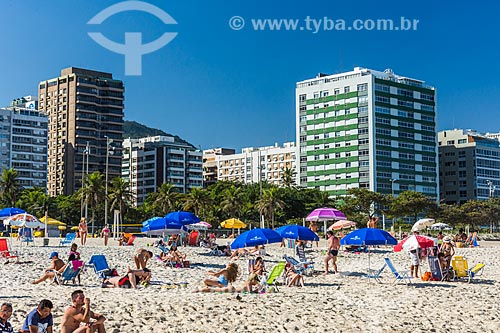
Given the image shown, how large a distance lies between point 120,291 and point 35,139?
10052 centimetres

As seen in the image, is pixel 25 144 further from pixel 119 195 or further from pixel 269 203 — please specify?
pixel 269 203

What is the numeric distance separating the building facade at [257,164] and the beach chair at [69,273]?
4536 inches

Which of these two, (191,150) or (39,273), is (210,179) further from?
(39,273)

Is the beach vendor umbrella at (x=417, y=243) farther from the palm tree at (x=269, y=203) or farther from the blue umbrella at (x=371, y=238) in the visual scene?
the palm tree at (x=269, y=203)

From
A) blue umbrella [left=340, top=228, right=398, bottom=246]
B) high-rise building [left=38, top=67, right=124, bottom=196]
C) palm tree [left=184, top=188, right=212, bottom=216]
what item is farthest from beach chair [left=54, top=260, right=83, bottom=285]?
high-rise building [left=38, top=67, right=124, bottom=196]

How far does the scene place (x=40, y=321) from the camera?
966cm

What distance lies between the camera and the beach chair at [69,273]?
16.7m

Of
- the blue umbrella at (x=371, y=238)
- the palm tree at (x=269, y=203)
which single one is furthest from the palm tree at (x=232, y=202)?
the blue umbrella at (x=371, y=238)

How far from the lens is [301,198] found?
81.6m

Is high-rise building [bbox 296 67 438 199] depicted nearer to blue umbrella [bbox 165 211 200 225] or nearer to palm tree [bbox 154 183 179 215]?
palm tree [bbox 154 183 179 215]

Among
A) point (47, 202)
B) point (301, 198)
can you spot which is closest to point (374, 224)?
point (301, 198)

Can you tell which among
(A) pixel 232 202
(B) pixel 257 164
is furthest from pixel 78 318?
(B) pixel 257 164

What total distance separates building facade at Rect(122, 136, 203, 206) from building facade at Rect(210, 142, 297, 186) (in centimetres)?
1076

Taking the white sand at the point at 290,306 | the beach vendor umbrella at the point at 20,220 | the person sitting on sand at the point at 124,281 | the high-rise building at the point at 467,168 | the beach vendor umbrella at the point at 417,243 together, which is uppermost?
the high-rise building at the point at 467,168
